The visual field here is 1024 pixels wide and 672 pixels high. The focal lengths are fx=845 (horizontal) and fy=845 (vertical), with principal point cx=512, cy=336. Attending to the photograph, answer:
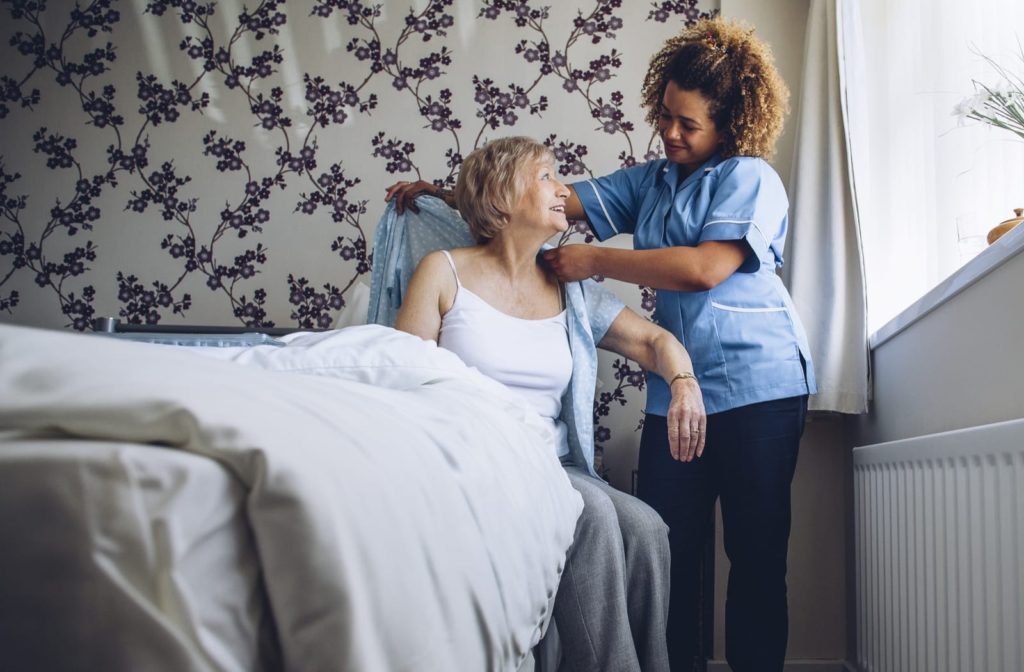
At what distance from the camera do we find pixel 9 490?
37cm

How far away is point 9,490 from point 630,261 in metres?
1.48

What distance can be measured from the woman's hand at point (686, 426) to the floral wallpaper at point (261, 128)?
68 cm

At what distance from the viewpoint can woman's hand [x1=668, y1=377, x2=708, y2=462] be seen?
1.61m

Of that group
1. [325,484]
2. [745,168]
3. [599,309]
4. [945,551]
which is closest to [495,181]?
[599,309]

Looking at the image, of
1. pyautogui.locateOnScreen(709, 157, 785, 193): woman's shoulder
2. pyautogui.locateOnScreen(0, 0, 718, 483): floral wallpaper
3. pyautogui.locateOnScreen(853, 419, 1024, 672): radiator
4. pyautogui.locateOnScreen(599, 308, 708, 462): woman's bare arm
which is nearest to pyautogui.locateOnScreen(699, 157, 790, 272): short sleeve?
pyautogui.locateOnScreen(709, 157, 785, 193): woman's shoulder

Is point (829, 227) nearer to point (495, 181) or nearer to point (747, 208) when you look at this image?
point (747, 208)

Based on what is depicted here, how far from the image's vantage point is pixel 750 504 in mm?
1702

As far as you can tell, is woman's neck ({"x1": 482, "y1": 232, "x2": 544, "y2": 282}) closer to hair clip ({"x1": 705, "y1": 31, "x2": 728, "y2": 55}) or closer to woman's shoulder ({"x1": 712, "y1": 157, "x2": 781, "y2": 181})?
woman's shoulder ({"x1": 712, "y1": 157, "x2": 781, "y2": 181})

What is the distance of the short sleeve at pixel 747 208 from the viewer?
1711 millimetres

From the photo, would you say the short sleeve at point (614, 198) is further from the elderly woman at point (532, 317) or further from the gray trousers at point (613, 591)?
the gray trousers at point (613, 591)

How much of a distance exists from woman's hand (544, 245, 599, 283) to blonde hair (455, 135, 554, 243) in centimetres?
14

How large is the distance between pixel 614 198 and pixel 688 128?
260 mm

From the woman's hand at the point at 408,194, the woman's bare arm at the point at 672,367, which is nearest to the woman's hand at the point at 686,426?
the woman's bare arm at the point at 672,367

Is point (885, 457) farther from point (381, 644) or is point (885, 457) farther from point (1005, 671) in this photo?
point (381, 644)
